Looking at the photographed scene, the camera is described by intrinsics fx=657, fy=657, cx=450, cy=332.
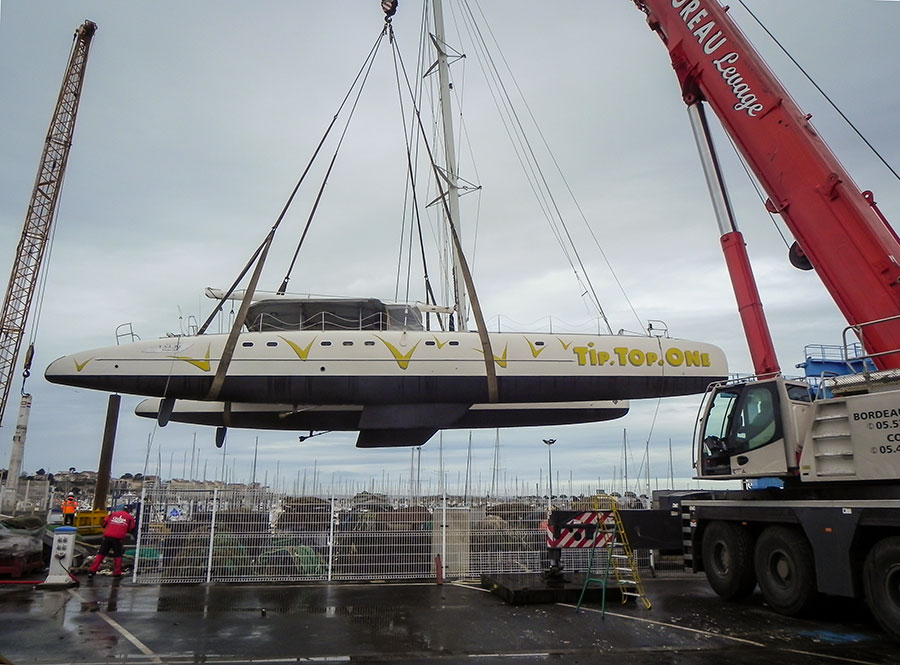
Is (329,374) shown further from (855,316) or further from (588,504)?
(855,316)

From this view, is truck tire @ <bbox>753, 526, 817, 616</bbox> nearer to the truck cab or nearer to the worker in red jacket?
the truck cab

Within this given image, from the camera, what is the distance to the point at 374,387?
1142 cm

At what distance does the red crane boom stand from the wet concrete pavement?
243cm

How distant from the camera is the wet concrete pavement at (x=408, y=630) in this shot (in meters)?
4.62

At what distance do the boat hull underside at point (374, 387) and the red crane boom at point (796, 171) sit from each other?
500 cm

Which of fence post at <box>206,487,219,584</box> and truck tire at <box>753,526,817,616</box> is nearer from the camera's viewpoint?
truck tire at <box>753,526,817,616</box>

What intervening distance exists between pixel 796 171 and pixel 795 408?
263cm

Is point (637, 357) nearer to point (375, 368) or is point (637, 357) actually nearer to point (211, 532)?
point (375, 368)

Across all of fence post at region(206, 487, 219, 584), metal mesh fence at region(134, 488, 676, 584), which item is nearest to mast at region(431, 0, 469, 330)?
metal mesh fence at region(134, 488, 676, 584)

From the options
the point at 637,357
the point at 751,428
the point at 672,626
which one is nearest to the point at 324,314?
the point at 637,357

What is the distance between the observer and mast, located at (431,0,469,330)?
44.2ft

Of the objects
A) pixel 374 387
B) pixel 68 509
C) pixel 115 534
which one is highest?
pixel 374 387

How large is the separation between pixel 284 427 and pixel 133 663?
32.7 feet

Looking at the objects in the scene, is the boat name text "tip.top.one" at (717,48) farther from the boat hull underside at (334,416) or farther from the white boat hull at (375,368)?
the boat hull underside at (334,416)
